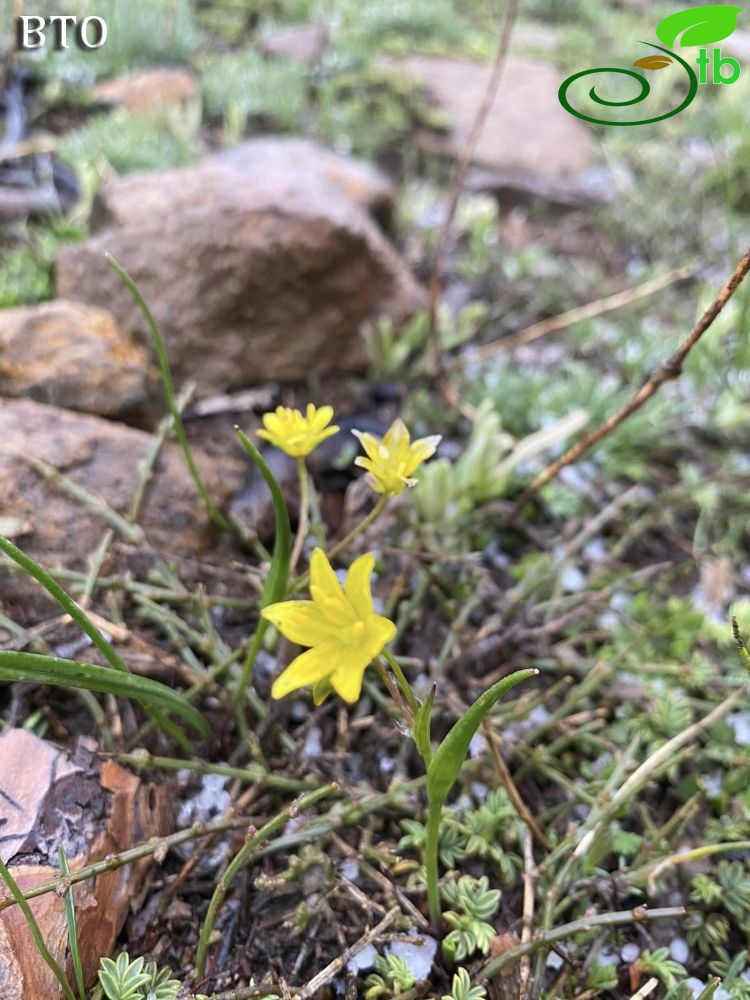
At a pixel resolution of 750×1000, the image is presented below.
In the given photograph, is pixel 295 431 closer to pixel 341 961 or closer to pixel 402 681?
pixel 402 681

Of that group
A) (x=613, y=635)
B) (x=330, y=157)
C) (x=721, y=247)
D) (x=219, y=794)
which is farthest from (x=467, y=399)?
(x=721, y=247)

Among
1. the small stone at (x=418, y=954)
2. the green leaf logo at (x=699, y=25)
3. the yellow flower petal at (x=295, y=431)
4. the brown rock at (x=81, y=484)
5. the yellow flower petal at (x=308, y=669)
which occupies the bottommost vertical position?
the small stone at (x=418, y=954)

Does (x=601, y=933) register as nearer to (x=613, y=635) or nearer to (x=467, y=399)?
(x=613, y=635)

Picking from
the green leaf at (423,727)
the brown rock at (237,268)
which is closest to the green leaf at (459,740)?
the green leaf at (423,727)

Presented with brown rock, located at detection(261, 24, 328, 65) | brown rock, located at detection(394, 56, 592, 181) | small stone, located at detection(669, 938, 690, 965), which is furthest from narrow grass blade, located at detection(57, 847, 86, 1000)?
brown rock, located at detection(261, 24, 328, 65)

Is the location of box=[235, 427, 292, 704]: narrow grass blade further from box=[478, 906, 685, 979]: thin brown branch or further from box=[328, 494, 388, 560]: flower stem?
box=[478, 906, 685, 979]: thin brown branch

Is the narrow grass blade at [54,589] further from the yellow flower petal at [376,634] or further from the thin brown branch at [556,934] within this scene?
the thin brown branch at [556,934]
